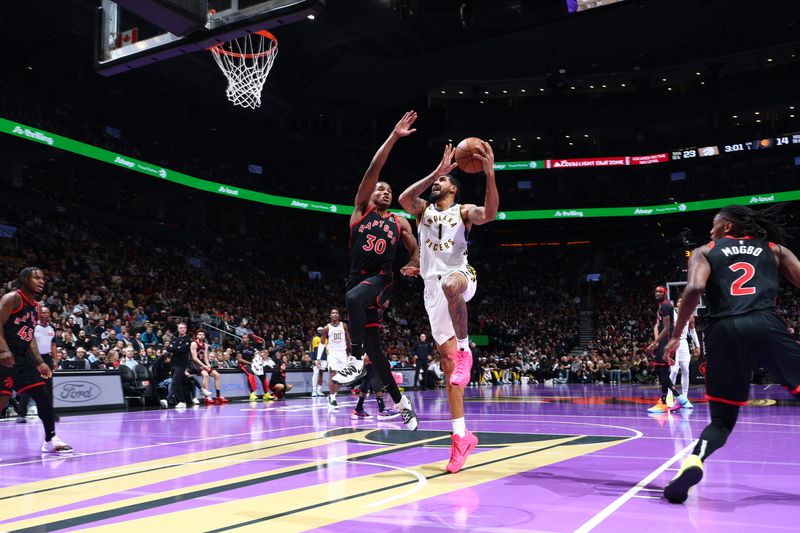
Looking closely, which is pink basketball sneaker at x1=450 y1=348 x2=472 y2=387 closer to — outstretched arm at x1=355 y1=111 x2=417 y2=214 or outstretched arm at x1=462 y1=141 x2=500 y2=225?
outstretched arm at x1=462 y1=141 x2=500 y2=225

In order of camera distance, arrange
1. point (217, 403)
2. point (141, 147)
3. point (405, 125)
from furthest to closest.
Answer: point (141, 147) < point (217, 403) < point (405, 125)

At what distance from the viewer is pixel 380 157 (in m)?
6.02

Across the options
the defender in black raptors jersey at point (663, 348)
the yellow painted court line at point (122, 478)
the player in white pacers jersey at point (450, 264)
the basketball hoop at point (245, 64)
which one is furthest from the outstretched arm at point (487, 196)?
the basketball hoop at point (245, 64)

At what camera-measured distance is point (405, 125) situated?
19.5ft

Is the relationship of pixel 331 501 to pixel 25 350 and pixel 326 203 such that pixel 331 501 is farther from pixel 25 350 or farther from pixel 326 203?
pixel 326 203

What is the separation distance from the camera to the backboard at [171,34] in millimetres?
8070

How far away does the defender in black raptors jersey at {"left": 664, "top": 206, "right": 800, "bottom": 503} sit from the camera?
401 cm

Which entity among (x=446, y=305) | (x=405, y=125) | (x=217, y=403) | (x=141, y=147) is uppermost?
(x=141, y=147)

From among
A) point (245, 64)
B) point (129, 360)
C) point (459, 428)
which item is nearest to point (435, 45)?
point (245, 64)

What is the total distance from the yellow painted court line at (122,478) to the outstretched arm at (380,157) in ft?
7.98

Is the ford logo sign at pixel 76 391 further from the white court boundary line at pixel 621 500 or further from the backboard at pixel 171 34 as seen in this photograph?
the white court boundary line at pixel 621 500

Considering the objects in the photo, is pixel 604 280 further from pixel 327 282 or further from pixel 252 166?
pixel 252 166

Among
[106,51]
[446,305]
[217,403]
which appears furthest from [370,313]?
[217,403]

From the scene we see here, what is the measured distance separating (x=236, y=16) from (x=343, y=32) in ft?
71.0
